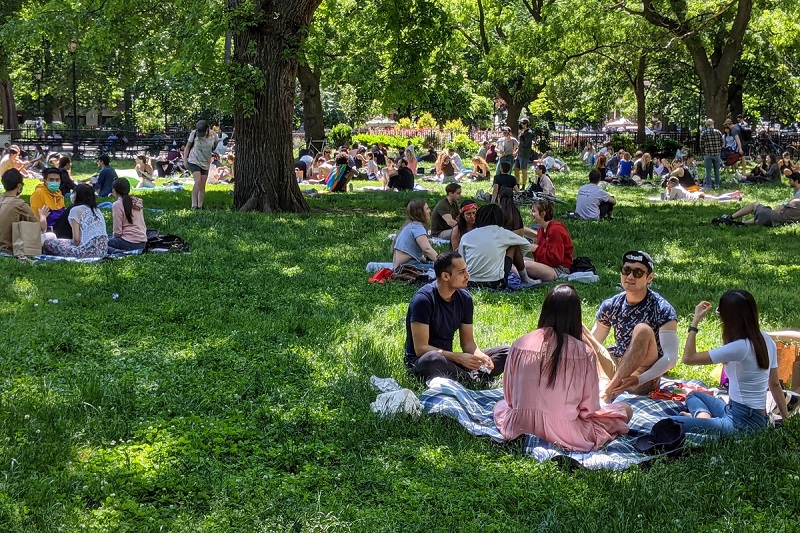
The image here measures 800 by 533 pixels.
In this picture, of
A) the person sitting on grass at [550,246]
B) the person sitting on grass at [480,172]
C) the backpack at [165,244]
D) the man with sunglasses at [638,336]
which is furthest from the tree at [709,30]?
the man with sunglasses at [638,336]

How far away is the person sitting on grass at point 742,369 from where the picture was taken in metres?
5.25

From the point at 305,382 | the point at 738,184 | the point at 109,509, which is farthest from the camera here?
the point at 738,184

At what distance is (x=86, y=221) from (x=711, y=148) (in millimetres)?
15822

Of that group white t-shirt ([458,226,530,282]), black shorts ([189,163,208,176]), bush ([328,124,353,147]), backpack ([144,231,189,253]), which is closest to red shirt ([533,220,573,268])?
white t-shirt ([458,226,530,282])

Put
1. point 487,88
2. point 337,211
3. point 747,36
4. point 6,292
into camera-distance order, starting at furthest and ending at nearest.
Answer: point 487,88
point 747,36
point 337,211
point 6,292

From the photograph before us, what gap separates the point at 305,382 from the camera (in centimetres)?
635

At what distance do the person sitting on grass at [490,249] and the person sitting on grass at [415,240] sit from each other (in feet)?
1.36

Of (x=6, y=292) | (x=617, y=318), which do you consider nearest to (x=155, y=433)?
(x=617, y=318)

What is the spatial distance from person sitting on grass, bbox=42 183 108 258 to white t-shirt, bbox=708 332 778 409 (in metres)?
7.86

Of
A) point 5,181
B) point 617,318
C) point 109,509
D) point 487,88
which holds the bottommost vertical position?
point 109,509

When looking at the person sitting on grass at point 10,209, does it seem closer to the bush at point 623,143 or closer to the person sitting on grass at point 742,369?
the person sitting on grass at point 742,369

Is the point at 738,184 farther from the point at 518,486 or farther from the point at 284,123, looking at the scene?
the point at 518,486

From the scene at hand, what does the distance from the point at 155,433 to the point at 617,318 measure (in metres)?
3.32

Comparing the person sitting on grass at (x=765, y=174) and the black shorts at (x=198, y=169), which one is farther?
the person sitting on grass at (x=765, y=174)
